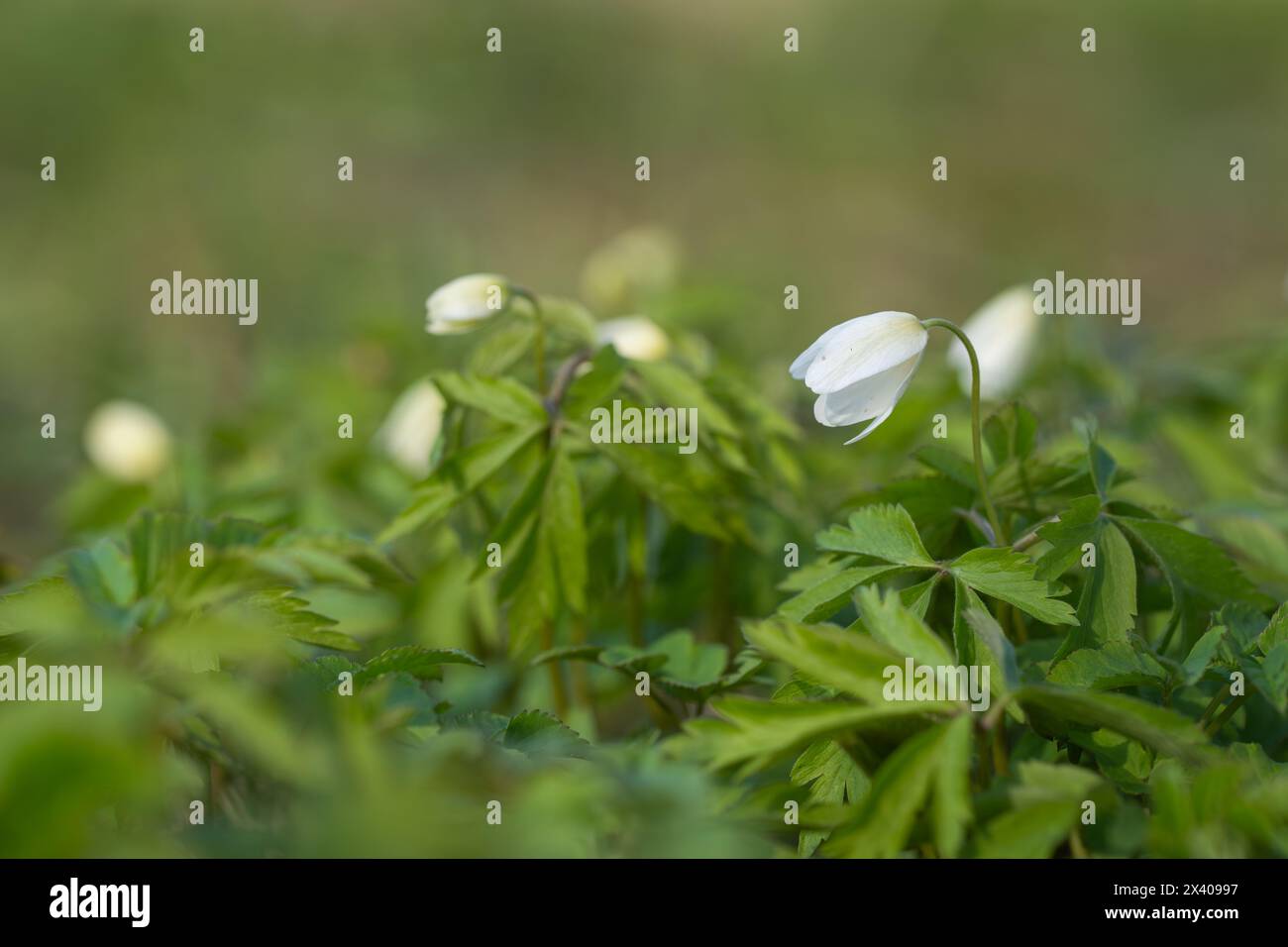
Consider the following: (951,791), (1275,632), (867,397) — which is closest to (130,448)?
(867,397)

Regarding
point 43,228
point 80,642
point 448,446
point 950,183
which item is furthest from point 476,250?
point 80,642

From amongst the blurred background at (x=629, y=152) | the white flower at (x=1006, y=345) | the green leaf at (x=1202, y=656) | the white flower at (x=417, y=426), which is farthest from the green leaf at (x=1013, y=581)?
the blurred background at (x=629, y=152)

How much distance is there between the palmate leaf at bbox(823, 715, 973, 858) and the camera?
1008mm

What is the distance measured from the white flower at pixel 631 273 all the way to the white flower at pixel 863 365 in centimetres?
178

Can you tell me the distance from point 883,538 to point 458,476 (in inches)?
24.3

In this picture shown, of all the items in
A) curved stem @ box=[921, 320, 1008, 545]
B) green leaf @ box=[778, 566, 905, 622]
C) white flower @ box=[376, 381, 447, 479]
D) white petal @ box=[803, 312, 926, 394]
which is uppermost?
white flower @ box=[376, 381, 447, 479]

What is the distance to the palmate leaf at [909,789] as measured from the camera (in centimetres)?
101

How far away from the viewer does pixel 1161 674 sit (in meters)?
1.19

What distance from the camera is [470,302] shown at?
1764mm

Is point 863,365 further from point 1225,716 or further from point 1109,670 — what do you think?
point 1225,716

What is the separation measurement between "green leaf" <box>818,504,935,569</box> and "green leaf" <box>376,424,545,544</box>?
49 cm

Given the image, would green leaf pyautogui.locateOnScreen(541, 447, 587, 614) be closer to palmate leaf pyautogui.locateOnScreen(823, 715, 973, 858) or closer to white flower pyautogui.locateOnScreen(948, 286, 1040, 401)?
palmate leaf pyautogui.locateOnScreen(823, 715, 973, 858)

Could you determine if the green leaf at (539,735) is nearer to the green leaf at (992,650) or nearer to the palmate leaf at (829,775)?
the palmate leaf at (829,775)

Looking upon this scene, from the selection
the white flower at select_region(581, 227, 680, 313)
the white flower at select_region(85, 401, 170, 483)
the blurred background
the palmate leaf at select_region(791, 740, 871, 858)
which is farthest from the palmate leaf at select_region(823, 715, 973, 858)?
the blurred background
